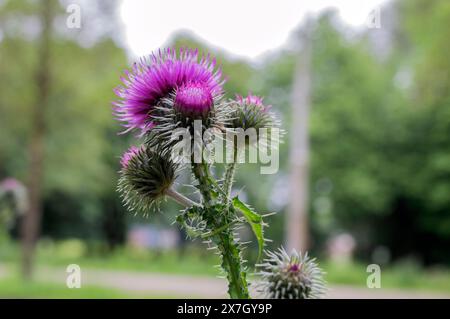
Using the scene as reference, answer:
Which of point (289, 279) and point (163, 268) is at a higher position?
point (163, 268)

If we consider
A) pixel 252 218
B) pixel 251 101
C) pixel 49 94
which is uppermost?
pixel 49 94

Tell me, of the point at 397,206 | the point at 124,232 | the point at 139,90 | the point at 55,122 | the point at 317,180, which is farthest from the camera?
the point at 124,232

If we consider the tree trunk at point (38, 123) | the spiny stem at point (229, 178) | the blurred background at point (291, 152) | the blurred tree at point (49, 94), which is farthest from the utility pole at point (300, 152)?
the spiny stem at point (229, 178)

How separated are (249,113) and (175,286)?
58.0 ft

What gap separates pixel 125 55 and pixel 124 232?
15.8 meters

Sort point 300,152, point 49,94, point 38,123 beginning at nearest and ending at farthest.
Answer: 1. point 300,152
2. point 38,123
3. point 49,94

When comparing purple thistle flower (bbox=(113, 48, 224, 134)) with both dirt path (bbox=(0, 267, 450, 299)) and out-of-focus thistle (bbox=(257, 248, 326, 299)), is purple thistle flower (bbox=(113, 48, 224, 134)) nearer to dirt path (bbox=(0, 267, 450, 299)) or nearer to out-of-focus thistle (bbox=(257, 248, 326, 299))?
out-of-focus thistle (bbox=(257, 248, 326, 299))

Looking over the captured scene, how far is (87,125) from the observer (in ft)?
74.6

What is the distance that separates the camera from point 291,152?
24.6m

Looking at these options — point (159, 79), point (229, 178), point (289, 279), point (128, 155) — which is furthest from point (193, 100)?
point (289, 279)

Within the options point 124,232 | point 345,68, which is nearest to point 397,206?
point 345,68

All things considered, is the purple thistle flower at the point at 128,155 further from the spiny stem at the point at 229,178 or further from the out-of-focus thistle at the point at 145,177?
the spiny stem at the point at 229,178

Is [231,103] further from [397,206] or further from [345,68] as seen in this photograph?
[397,206]

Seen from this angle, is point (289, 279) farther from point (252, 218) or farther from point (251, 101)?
point (251, 101)
